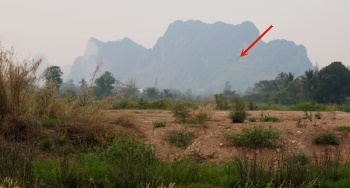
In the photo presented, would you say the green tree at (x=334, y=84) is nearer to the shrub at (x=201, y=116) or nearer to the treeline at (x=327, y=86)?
the treeline at (x=327, y=86)

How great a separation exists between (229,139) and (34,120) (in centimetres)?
420

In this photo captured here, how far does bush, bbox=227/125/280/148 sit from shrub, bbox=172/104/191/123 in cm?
240

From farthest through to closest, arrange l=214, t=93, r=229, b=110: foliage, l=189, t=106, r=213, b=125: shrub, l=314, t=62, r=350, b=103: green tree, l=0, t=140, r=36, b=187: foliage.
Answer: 1. l=314, t=62, r=350, b=103: green tree
2. l=214, t=93, r=229, b=110: foliage
3. l=189, t=106, r=213, b=125: shrub
4. l=0, t=140, r=36, b=187: foliage

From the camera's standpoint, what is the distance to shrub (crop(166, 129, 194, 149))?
847 centimetres

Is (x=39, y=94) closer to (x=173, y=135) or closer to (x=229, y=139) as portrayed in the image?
(x=173, y=135)

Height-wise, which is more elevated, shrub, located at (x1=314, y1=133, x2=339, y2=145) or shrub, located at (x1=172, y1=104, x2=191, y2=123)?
shrub, located at (x1=172, y1=104, x2=191, y2=123)

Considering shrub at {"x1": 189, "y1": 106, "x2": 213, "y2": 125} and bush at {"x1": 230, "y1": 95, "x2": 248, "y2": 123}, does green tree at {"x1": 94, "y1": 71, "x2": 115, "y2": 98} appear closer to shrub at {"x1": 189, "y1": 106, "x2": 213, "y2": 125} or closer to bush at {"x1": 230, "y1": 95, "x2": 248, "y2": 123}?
bush at {"x1": 230, "y1": 95, "x2": 248, "y2": 123}

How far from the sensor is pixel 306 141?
862 centimetres

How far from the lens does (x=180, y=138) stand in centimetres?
865

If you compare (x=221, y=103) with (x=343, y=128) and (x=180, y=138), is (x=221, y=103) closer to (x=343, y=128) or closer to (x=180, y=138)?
(x=343, y=128)

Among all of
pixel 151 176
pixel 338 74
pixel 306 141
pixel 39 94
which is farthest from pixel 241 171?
pixel 338 74

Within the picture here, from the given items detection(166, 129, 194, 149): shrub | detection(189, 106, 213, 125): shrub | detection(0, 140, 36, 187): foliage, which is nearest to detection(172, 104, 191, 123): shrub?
detection(189, 106, 213, 125): shrub

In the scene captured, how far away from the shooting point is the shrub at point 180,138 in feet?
27.8

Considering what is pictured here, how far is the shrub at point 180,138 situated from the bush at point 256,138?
922 millimetres
